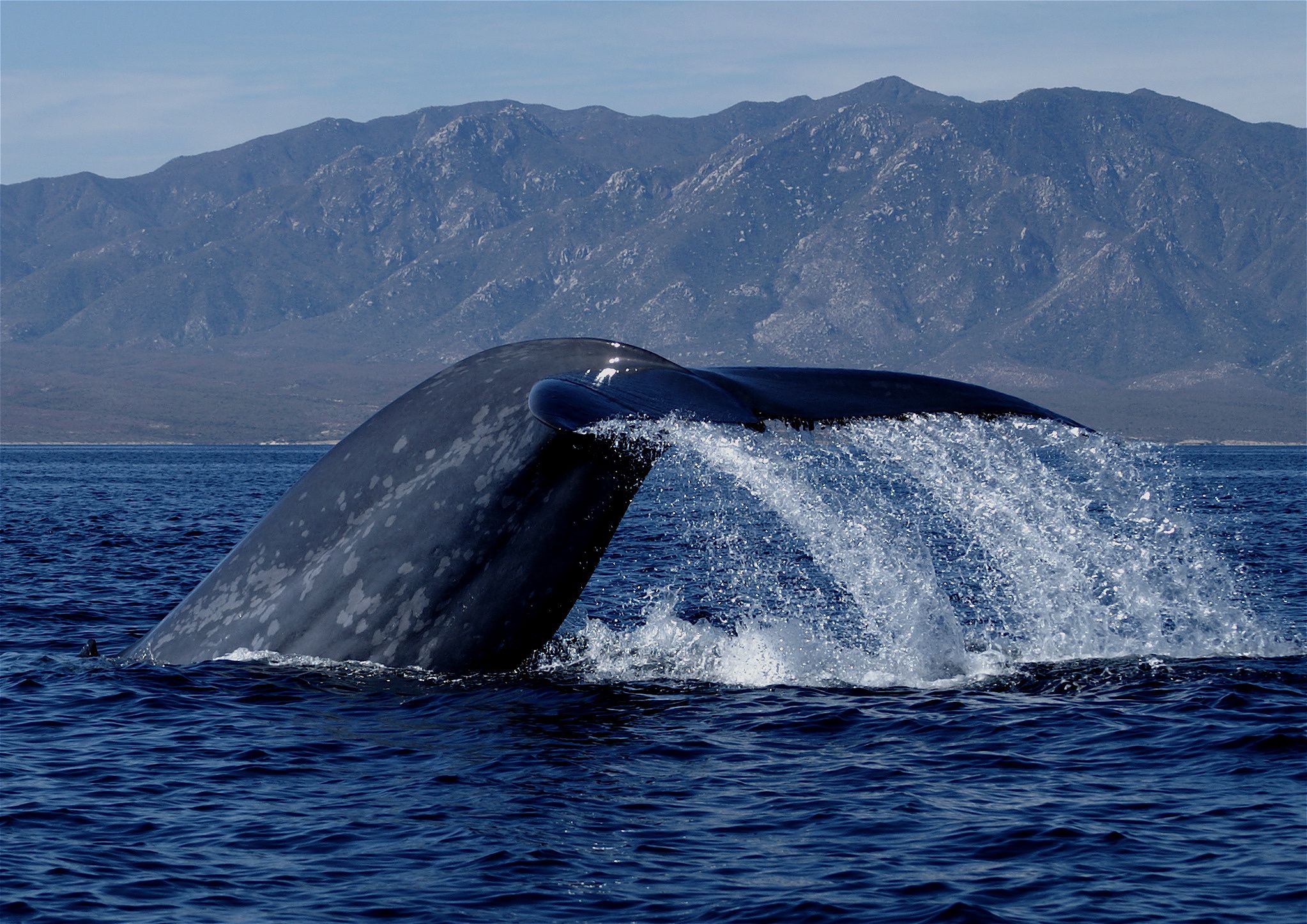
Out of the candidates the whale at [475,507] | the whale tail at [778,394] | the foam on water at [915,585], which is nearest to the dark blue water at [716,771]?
the foam on water at [915,585]

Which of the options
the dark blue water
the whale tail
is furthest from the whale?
the dark blue water

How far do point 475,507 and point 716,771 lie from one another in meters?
2.09

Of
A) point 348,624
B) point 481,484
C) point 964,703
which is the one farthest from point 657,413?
point 964,703

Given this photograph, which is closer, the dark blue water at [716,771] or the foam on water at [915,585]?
the dark blue water at [716,771]

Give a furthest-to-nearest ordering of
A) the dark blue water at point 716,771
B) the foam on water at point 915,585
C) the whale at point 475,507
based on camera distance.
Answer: the foam on water at point 915,585
the whale at point 475,507
the dark blue water at point 716,771

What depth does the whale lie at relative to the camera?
8.13m

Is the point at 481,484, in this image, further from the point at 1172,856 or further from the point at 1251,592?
the point at 1251,592

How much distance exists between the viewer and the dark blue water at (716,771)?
6965mm

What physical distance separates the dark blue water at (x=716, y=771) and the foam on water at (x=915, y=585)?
0.26ft

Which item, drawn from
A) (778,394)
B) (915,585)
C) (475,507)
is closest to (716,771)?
(475,507)

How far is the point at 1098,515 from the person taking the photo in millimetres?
42031

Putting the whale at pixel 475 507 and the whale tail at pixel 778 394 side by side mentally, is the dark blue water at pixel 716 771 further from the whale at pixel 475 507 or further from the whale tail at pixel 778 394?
the whale at pixel 475 507

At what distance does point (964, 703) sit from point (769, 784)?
2.52 metres

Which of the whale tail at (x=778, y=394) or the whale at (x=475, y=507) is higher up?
the whale tail at (x=778, y=394)
